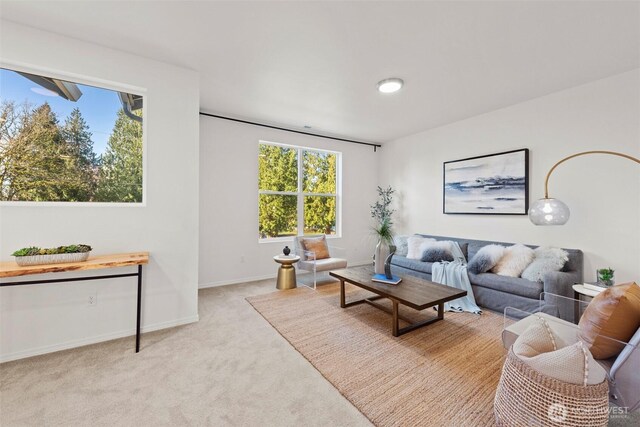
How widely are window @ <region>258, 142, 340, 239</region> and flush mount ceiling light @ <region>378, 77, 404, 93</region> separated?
2.27 meters

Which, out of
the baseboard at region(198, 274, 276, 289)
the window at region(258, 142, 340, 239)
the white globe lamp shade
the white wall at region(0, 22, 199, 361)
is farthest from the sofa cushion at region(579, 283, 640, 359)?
the window at region(258, 142, 340, 239)

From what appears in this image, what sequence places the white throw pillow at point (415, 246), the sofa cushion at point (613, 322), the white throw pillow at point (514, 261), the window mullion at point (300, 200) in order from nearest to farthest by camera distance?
the sofa cushion at point (613, 322), the white throw pillow at point (514, 261), the white throw pillow at point (415, 246), the window mullion at point (300, 200)

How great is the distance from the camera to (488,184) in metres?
4.11

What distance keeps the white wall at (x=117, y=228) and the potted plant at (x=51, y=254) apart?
0.85 feet

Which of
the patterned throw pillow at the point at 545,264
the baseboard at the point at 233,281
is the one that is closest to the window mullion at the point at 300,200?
the baseboard at the point at 233,281

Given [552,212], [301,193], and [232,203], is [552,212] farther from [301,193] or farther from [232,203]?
[232,203]

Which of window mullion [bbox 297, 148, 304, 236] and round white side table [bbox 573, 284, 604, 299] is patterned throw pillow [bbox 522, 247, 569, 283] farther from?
window mullion [bbox 297, 148, 304, 236]

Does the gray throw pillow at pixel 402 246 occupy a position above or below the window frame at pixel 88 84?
below

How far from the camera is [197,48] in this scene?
8.30 feet

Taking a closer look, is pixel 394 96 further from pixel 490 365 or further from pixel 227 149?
pixel 490 365

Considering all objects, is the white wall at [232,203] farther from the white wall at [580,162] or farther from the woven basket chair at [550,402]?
the woven basket chair at [550,402]

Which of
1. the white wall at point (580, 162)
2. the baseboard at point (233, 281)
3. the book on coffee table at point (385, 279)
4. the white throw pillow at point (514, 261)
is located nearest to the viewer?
the white wall at point (580, 162)

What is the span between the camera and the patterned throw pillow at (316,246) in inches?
177

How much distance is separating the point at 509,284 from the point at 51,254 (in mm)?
4468
